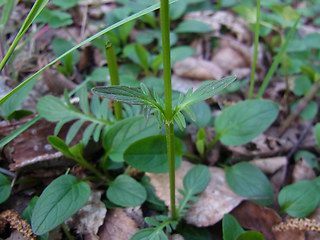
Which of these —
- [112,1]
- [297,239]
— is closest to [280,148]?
[297,239]

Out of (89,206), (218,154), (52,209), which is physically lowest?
(218,154)

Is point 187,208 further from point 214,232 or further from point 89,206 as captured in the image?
point 89,206

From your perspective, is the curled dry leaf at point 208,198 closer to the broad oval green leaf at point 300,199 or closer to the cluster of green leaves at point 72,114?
the broad oval green leaf at point 300,199

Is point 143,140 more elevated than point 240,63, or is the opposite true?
point 143,140

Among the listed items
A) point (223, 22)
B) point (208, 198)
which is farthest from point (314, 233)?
point (223, 22)

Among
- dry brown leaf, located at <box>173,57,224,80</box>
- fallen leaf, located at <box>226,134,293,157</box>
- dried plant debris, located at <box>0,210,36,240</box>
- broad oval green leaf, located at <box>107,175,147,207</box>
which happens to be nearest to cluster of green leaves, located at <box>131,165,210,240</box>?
broad oval green leaf, located at <box>107,175,147,207</box>

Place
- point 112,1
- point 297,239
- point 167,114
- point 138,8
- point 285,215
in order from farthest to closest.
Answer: point 112,1 → point 138,8 → point 285,215 → point 297,239 → point 167,114

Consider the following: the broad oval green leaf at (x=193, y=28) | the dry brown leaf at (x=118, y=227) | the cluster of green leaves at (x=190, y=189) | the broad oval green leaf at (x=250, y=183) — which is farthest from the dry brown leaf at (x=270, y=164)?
the broad oval green leaf at (x=193, y=28)
